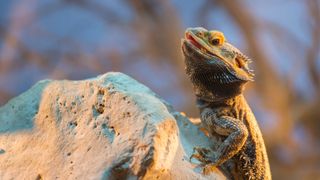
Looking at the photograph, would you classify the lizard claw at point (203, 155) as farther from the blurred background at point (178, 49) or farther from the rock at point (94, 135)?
the blurred background at point (178, 49)

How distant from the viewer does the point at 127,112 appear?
1.92m

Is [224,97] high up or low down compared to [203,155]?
up

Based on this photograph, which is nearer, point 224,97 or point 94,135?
point 94,135

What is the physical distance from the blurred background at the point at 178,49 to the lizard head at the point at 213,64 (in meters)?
2.99

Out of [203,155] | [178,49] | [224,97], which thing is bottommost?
[203,155]

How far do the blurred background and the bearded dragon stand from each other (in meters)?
2.98

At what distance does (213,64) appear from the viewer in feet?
7.61

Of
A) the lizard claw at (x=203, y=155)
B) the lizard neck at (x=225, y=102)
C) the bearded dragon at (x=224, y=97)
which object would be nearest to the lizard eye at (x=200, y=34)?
the bearded dragon at (x=224, y=97)

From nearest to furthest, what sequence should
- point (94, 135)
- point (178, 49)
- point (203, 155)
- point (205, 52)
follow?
point (94, 135) → point (203, 155) → point (205, 52) → point (178, 49)

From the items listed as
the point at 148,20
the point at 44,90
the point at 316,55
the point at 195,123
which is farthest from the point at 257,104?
the point at 44,90

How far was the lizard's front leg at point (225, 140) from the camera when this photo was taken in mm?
2094

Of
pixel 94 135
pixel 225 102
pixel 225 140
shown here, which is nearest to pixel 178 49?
pixel 225 102

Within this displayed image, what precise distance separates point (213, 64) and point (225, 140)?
37 cm

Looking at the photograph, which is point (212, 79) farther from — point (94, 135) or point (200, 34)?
point (94, 135)
